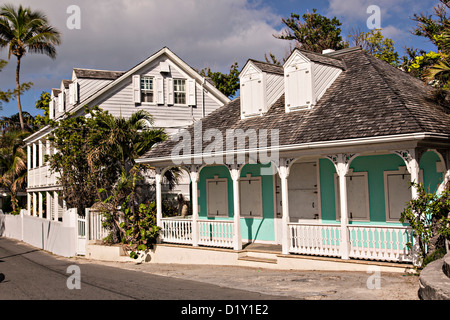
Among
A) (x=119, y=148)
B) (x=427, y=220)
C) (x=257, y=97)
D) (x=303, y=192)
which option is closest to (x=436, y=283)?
(x=427, y=220)

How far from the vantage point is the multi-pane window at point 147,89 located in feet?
89.8

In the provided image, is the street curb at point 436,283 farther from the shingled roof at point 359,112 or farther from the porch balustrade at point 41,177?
the porch balustrade at point 41,177

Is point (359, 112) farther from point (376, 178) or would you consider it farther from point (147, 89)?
point (147, 89)

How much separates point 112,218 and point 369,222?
9.69 metres

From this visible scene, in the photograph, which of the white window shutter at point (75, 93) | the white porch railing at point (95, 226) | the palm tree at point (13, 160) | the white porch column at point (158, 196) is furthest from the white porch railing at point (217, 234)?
the palm tree at point (13, 160)

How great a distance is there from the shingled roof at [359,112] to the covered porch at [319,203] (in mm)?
590

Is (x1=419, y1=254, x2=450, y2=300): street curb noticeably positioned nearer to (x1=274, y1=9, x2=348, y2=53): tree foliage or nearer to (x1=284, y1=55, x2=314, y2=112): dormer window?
(x1=284, y1=55, x2=314, y2=112): dormer window

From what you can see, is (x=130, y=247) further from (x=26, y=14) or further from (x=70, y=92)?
(x=26, y=14)

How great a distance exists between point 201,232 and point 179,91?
1217 centimetres

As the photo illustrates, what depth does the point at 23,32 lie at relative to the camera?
39.6 metres

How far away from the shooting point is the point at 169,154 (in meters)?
17.5

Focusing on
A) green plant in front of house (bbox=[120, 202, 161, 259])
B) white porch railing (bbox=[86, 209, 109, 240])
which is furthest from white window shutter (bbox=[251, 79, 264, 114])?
white porch railing (bbox=[86, 209, 109, 240])

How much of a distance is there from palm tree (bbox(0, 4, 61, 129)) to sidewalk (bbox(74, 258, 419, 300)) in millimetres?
30468

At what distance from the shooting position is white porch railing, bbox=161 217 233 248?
16.2 meters
